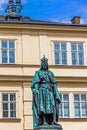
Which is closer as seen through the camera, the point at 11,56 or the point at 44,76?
the point at 44,76

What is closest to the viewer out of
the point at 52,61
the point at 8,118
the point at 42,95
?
the point at 42,95

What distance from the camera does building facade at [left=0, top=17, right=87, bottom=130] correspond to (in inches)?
1136

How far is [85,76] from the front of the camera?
3038 cm

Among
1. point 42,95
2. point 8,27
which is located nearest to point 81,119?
point 8,27

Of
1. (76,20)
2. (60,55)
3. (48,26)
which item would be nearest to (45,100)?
(60,55)

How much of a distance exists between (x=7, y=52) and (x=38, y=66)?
6.67 feet

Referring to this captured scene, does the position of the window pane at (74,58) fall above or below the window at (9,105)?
above

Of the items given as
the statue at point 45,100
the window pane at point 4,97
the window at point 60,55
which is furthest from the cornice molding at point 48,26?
the statue at point 45,100

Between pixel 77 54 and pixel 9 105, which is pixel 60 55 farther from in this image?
pixel 9 105

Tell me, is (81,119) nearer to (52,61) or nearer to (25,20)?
(52,61)

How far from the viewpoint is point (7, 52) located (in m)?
29.9

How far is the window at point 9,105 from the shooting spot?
28594 millimetres

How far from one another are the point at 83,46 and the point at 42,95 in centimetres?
1566

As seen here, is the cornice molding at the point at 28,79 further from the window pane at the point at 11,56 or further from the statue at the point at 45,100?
the statue at the point at 45,100
